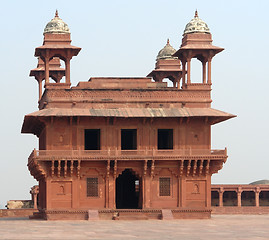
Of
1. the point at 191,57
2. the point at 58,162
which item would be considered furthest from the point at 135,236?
the point at 191,57

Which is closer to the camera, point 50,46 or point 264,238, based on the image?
point 264,238

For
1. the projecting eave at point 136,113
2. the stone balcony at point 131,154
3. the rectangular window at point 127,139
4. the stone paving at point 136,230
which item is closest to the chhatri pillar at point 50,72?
the rectangular window at point 127,139

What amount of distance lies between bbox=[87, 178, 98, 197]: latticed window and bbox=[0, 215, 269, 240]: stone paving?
12.8 ft

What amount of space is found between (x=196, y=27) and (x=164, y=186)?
10.9m

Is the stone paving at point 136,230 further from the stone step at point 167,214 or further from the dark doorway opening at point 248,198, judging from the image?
the dark doorway opening at point 248,198

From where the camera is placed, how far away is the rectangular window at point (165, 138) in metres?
51.2

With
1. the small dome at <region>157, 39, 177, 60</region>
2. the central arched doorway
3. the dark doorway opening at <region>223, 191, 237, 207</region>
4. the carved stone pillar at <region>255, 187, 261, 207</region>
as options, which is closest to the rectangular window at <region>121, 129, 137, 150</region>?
the central arched doorway

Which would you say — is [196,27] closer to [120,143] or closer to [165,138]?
[165,138]

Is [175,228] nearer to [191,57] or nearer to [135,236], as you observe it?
[135,236]

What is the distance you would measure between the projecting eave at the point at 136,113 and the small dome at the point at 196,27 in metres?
5.55

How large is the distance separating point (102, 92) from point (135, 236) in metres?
17.1

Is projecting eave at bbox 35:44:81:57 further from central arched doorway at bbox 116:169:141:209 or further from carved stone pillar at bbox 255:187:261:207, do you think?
carved stone pillar at bbox 255:187:261:207

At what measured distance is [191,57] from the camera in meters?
51.5

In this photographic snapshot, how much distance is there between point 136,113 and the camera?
4881 centimetres
